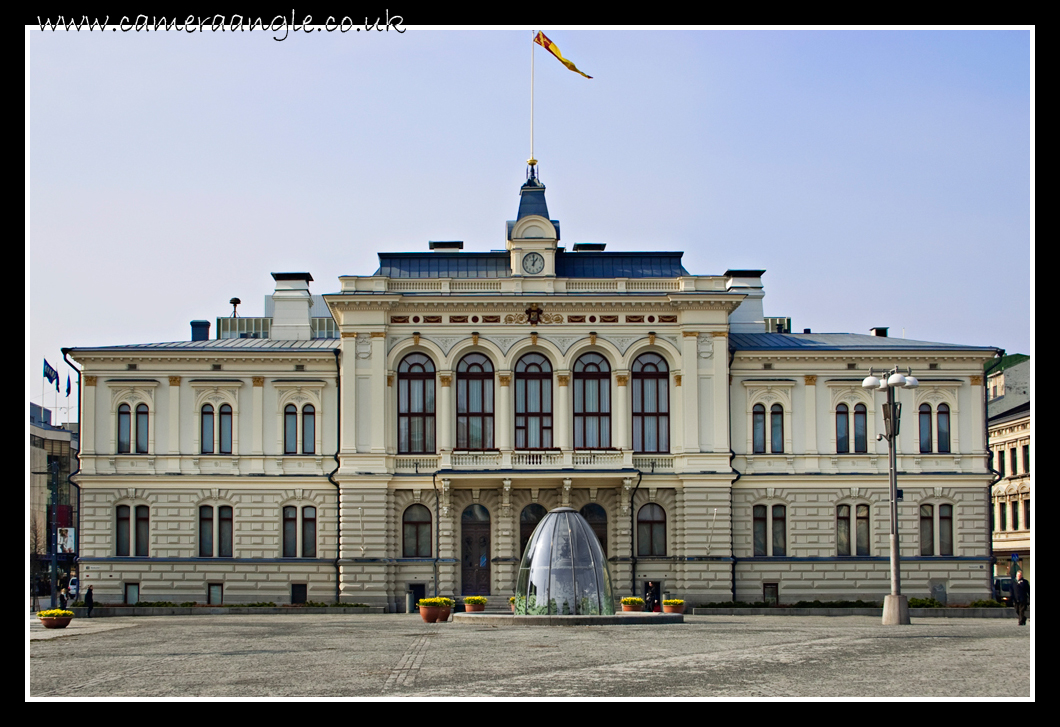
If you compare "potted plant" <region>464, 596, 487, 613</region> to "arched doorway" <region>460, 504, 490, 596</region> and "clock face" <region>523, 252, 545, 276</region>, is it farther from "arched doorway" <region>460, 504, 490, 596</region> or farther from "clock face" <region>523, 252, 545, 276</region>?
"clock face" <region>523, 252, 545, 276</region>

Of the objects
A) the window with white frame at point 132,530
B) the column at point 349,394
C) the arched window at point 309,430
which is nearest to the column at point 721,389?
the column at point 349,394

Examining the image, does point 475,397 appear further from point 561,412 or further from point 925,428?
point 925,428

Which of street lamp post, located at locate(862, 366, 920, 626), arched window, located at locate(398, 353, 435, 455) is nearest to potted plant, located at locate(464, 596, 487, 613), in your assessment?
arched window, located at locate(398, 353, 435, 455)

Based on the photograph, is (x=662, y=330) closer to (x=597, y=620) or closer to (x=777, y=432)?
(x=777, y=432)

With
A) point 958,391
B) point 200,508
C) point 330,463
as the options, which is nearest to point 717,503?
point 958,391

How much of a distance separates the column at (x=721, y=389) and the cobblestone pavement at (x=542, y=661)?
63.5 feet

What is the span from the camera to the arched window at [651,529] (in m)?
58.5

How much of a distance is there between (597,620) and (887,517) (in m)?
23.4

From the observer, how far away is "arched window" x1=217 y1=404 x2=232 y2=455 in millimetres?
59406

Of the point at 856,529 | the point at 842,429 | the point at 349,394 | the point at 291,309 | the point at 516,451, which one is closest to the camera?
the point at 516,451

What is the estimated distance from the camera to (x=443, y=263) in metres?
60.4

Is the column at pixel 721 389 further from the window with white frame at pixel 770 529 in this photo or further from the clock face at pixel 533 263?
the clock face at pixel 533 263

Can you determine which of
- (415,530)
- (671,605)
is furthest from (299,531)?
(671,605)

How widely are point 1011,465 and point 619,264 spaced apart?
28.6 m
